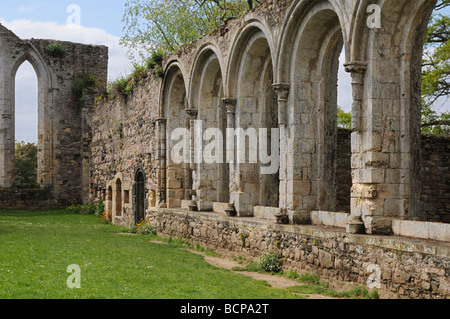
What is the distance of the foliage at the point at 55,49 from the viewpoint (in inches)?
1012

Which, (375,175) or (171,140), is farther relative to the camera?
(171,140)

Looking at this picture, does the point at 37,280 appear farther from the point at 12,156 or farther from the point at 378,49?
the point at 12,156

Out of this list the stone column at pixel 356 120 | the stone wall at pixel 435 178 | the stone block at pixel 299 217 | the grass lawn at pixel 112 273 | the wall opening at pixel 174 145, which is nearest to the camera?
the grass lawn at pixel 112 273

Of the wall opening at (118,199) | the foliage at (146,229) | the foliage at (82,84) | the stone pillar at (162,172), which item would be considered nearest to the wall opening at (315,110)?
the stone pillar at (162,172)

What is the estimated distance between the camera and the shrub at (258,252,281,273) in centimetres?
927

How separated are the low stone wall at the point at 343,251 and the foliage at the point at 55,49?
16229 millimetres

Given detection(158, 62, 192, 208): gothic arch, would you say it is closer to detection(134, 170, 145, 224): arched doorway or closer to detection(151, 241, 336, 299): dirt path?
detection(134, 170, 145, 224): arched doorway

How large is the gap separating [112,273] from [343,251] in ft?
10.6

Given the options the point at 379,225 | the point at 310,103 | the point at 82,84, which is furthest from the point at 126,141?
the point at 379,225

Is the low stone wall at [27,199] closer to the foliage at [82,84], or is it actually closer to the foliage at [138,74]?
the foliage at [82,84]

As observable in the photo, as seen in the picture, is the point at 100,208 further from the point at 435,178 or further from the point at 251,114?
the point at 435,178

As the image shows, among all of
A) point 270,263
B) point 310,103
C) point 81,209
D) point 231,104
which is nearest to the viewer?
point 270,263

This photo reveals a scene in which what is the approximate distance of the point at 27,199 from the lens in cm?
2420
